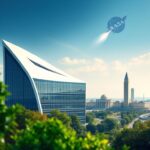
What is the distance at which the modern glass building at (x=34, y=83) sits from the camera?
11094 cm

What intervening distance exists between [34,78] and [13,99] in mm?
8542

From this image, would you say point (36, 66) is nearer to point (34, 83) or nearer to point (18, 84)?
point (18, 84)

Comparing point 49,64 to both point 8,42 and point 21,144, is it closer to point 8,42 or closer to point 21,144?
point 8,42

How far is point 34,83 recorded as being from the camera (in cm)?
11044

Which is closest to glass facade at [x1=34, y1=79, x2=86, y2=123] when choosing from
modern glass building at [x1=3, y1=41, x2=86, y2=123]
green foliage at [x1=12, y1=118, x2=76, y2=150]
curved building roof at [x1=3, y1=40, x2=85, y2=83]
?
modern glass building at [x1=3, y1=41, x2=86, y2=123]

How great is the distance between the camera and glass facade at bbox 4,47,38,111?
11100 centimetres

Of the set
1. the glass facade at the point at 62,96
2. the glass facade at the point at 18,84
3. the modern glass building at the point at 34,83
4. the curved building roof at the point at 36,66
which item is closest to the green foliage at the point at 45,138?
the modern glass building at the point at 34,83

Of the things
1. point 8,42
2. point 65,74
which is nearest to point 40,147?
point 8,42

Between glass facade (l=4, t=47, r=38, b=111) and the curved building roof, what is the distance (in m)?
1.58

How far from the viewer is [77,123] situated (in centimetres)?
10775

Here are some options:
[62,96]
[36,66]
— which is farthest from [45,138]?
[62,96]

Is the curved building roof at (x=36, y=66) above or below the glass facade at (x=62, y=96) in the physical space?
above

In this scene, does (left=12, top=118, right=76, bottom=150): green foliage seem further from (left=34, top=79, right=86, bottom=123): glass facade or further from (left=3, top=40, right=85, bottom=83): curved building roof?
(left=34, top=79, right=86, bottom=123): glass facade

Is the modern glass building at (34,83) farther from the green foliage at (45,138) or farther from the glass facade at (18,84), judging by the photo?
the green foliage at (45,138)
